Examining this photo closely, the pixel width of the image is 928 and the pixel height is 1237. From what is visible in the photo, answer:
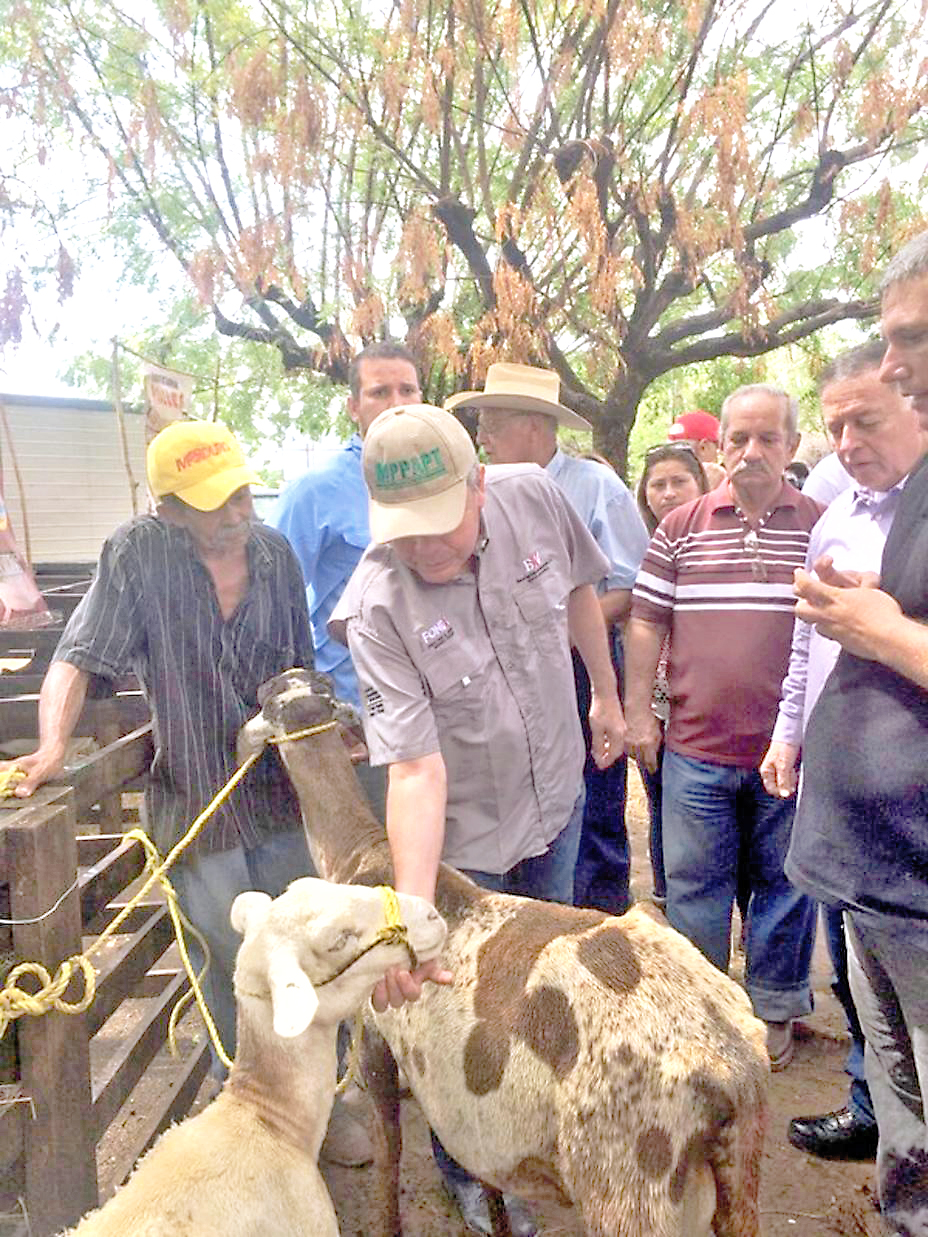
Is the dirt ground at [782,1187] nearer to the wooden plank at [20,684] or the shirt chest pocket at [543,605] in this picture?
the shirt chest pocket at [543,605]

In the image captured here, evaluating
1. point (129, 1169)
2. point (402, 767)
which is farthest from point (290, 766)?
point (129, 1169)

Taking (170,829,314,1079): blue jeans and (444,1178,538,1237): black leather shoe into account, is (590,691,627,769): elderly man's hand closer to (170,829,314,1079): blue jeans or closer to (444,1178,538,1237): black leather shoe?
(170,829,314,1079): blue jeans

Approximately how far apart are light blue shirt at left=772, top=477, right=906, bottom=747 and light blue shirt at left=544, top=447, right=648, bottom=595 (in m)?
0.85

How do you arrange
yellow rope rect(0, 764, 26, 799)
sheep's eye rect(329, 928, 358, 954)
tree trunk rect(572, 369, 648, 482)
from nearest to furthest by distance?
sheep's eye rect(329, 928, 358, 954), yellow rope rect(0, 764, 26, 799), tree trunk rect(572, 369, 648, 482)

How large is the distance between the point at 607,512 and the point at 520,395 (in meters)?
0.62

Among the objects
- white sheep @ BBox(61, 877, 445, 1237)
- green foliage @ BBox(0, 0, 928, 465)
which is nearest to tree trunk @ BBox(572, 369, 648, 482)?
green foliage @ BBox(0, 0, 928, 465)

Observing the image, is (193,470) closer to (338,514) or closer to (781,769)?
(338,514)

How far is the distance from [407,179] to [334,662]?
8.85 m

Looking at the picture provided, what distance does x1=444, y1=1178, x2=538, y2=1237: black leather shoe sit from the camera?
119 inches

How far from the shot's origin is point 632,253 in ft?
35.0

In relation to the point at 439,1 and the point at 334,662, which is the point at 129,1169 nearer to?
the point at 334,662

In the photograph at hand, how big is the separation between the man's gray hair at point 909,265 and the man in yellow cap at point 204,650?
1.84 meters

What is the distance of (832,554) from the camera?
9.68ft

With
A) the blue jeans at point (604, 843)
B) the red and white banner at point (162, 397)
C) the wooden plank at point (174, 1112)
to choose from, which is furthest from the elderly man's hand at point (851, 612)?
the red and white banner at point (162, 397)
